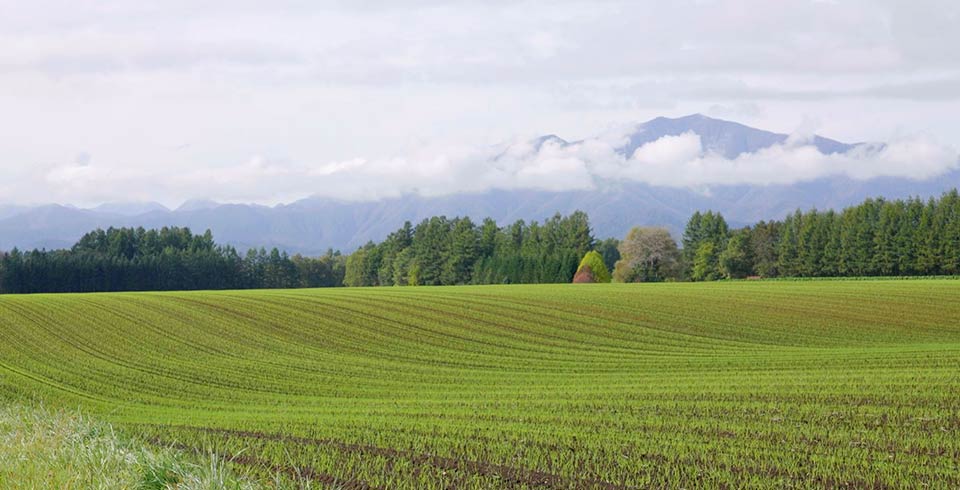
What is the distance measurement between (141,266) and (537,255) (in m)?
52.5

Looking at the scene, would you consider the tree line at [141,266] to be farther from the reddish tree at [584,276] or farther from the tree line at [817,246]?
the tree line at [817,246]

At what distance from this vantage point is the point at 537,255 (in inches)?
4894

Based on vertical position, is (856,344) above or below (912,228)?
below

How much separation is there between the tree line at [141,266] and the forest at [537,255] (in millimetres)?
143

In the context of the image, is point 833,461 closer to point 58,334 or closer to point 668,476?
point 668,476

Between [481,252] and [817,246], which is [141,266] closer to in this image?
[481,252]

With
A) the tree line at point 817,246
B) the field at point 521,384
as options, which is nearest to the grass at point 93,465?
the field at point 521,384

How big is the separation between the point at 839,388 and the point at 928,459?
305 inches

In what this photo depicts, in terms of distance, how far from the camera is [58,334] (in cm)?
3516

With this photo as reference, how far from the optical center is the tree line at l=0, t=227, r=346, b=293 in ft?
338

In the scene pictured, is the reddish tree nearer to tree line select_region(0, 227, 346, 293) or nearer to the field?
tree line select_region(0, 227, 346, 293)

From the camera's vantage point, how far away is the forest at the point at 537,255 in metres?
104

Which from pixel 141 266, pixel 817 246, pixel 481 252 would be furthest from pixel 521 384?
pixel 481 252

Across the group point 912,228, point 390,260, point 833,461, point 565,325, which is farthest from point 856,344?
point 390,260
